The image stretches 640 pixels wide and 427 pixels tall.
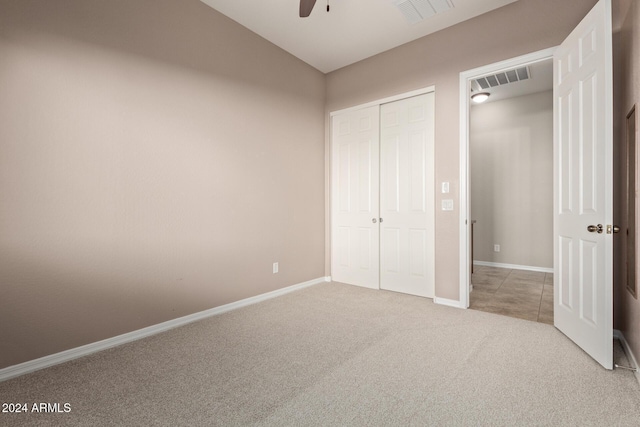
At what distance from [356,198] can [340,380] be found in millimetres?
2741

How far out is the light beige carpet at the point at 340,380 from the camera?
5.03 feet

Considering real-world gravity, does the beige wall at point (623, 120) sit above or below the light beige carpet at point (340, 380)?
above

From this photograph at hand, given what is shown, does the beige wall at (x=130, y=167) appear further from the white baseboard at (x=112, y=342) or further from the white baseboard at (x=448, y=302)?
the white baseboard at (x=448, y=302)

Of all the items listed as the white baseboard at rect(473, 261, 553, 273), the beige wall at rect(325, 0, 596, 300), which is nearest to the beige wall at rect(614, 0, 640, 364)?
the beige wall at rect(325, 0, 596, 300)

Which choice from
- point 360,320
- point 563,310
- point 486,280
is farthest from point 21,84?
point 486,280

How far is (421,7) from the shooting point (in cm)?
301

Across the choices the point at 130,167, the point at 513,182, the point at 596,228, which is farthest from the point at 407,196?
the point at 130,167

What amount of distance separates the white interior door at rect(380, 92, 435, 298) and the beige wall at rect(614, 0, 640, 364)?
5.08 feet

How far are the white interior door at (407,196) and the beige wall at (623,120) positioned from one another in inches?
60.9

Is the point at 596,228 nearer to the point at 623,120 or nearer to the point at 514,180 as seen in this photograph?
the point at 623,120

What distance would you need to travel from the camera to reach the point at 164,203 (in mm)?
2721

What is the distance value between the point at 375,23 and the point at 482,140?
353 centimetres

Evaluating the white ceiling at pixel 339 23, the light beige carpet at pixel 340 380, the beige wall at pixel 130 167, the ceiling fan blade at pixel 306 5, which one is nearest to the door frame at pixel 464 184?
→ the light beige carpet at pixel 340 380

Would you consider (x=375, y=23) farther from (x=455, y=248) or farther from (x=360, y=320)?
(x=360, y=320)
